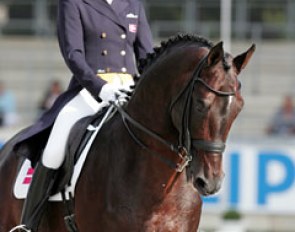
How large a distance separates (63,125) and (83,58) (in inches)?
17.8

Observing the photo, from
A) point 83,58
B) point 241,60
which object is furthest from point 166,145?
point 83,58

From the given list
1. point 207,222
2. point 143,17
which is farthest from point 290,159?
point 143,17

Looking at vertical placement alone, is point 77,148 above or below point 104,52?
below

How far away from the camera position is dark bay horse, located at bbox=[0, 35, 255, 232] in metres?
4.98

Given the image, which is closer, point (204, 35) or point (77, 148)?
point (77, 148)

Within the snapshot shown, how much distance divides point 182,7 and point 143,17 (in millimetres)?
12638

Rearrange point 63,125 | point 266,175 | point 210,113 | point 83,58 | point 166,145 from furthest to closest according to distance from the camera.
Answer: point 266,175
point 63,125
point 83,58
point 166,145
point 210,113

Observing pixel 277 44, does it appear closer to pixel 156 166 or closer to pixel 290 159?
pixel 290 159

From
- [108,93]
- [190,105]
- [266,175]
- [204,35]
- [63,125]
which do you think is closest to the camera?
[190,105]

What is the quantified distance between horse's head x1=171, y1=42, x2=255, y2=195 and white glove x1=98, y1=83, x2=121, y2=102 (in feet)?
2.44

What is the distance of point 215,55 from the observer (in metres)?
5.02

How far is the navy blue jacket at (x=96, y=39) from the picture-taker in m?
5.98

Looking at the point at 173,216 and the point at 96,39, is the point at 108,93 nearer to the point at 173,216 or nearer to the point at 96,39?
the point at 96,39

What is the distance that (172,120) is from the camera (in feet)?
17.6
